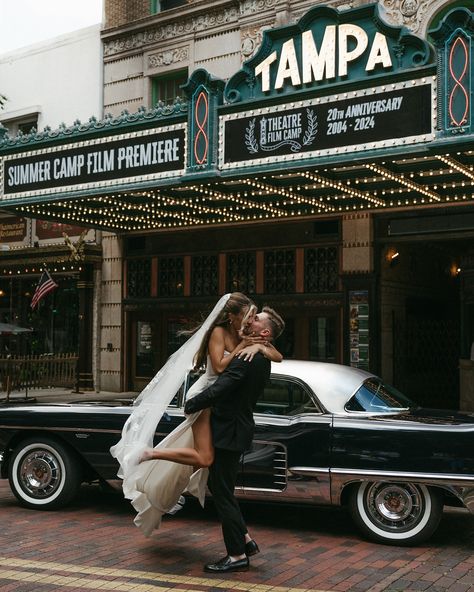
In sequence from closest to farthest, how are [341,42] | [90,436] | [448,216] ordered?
1. [90,436]
2. [341,42]
3. [448,216]

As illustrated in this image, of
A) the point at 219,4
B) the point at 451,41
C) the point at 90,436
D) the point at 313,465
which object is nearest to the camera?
the point at 313,465

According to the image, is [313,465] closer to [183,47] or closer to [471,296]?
[471,296]

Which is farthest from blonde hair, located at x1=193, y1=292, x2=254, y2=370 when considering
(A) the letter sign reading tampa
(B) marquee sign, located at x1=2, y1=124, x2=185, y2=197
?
(B) marquee sign, located at x1=2, y1=124, x2=185, y2=197

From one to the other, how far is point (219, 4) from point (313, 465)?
13.6 meters

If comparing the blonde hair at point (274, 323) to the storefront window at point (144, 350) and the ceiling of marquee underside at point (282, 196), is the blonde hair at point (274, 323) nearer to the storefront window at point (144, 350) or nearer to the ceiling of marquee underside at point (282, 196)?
the ceiling of marquee underside at point (282, 196)

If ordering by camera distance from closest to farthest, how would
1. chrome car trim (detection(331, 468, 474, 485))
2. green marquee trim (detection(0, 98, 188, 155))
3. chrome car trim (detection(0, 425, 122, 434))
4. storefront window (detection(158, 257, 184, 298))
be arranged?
chrome car trim (detection(331, 468, 474, 485)), chrome car trim (detection(0, 425, 122, 434)), green marquee trim (detection(0, 98, 188, 155)), storefront window (detection(158, 257, 184, 298))

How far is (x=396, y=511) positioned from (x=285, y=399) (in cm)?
129

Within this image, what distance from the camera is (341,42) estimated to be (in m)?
11.1

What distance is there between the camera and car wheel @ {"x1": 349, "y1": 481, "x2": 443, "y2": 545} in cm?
607

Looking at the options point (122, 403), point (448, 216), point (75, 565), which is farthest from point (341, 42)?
point (75, 565)

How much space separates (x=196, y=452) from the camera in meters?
5.36

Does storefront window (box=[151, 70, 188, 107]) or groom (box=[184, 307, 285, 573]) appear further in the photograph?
storefront window (box=[151, 70, 188, 107])

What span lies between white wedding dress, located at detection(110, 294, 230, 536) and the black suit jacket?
0.24m

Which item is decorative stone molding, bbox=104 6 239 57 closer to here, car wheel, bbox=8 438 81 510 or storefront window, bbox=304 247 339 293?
storefront window, bbox=304 247 339 293
